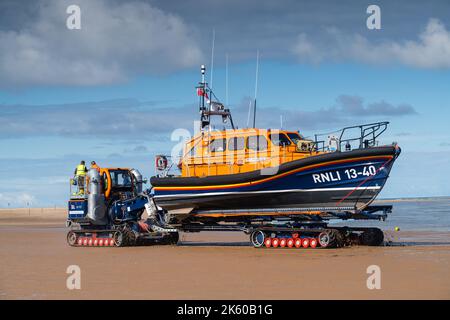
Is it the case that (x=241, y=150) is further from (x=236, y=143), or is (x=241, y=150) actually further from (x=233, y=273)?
(x=233, y=273)

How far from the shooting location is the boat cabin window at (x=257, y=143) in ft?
61.3

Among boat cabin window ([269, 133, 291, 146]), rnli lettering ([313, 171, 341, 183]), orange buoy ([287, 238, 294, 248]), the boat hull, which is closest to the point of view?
the boat hull

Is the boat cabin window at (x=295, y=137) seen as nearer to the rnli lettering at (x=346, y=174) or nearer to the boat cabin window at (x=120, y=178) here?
the rnli lettering at (x=346, y=174)

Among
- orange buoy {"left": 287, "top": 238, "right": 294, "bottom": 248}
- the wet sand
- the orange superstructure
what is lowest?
the wet sand

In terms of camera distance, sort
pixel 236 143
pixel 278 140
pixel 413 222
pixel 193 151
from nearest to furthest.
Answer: pixel 278 140, pixel 236 143, pixel 193 151, pixel 413 222

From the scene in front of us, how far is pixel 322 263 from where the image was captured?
14273 millimetres

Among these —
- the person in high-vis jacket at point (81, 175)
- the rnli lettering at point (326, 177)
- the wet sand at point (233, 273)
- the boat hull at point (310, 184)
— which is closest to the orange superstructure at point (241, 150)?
the boat hull at point (310, 184)

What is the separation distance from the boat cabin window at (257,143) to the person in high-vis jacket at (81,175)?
6347 millimetres

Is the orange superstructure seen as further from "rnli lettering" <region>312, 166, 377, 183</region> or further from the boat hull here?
"rnli lettering" <region>312, 166, 377, 183</region>

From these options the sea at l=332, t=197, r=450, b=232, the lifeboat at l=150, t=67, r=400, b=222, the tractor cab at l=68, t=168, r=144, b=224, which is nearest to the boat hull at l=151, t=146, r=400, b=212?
the lifeboat at l=150, t=67, r=400, b=222

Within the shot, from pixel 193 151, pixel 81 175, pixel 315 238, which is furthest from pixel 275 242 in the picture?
pixel 81 175

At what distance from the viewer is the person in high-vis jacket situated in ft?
72.8

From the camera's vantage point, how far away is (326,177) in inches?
693

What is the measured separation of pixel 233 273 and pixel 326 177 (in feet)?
18.0
